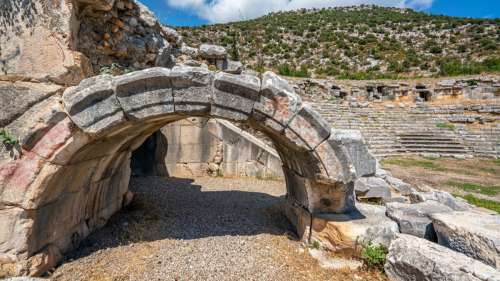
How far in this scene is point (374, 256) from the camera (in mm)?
3111

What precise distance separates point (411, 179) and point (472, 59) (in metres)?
29.6

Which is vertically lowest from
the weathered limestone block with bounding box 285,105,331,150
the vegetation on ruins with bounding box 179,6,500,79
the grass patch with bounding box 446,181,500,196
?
the grass patch with bounding box 446,181,500,196

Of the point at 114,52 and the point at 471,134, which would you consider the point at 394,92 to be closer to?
the point at 471,134

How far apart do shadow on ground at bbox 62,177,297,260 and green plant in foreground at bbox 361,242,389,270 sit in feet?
3.56

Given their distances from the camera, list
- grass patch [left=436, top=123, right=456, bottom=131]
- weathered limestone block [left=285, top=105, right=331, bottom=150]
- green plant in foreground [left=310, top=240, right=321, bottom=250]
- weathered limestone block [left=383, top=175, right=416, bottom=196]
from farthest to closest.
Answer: grass patch [left=436, top=123, right=456, bottom=131] < weathered limestone block [left=383, top=175, right=416, bottom=196] < green plant in foreground [left=310, top=240, right=321, bottom=250] < weathered limestone block [left=285, top=105, right=331, bottom=150]

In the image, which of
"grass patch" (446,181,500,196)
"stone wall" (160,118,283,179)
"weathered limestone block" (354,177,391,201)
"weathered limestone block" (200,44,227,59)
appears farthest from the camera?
"weathered limestone block" (200,44,227,59)

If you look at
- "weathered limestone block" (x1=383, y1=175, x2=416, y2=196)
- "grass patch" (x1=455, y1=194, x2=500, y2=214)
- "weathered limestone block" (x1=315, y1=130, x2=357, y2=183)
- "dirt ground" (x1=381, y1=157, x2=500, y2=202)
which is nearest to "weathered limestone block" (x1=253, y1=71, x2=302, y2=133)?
"weathered limestone block" (x1=315, y1=130, x2=357, y2=183)

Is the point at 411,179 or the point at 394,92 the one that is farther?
the point at 394,92

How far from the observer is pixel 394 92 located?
891 inches

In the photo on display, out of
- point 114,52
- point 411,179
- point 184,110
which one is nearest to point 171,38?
point 114,52

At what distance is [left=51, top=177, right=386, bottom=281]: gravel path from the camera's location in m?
3.01

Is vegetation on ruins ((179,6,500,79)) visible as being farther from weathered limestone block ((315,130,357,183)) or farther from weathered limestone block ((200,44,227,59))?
weathered limestone block ((315,130,357,183))

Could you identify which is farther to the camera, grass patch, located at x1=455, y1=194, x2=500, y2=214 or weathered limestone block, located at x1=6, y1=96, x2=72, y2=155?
grass patch, located at x1=455, y1=194, x2=500, y2=214

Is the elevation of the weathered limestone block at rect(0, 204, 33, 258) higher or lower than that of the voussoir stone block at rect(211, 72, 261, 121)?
lower
